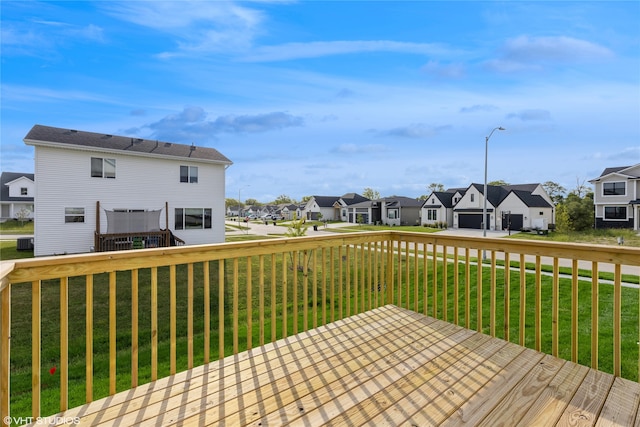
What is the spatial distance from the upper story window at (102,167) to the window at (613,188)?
29.8 metres

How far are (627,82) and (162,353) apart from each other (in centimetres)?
1005

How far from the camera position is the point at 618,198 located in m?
21.3

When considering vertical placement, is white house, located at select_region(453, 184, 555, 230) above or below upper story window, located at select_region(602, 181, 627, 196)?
below

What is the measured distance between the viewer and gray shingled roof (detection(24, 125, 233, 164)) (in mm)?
11483

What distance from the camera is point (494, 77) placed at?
7.94 meters

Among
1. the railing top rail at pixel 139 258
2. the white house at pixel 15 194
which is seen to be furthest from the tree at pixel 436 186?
the white house at pixel 15 194

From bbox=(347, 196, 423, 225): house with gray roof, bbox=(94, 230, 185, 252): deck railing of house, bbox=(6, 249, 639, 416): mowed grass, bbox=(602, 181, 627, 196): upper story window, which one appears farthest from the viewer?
bbox=(347, 196, 423, 225): house with gray roof

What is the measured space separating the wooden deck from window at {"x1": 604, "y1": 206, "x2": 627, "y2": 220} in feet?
86.4

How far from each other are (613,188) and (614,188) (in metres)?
0.06

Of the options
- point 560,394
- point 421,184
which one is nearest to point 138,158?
point 560,394

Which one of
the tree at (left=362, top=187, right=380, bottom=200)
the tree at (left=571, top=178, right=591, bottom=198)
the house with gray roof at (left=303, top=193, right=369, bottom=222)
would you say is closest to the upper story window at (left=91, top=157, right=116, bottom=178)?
the house with gray roof at (left=303, top=193, right=369, bottom=222)

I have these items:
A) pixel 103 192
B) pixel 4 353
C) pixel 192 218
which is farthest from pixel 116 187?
pixel 4 353

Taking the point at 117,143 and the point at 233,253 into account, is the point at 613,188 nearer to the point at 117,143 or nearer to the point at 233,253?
the point at 233,253

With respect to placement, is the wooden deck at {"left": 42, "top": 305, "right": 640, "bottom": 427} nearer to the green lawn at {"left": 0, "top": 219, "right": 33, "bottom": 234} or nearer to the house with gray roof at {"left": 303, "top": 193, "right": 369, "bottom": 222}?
the green lawn at {"left": 0, "top": 219, "right": 33, "bottom": 234}
